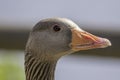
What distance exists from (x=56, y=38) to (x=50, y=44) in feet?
0.15

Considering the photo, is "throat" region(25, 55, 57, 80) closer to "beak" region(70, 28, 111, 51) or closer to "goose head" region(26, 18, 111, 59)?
"goose head" region(26, 18, 111, 59)

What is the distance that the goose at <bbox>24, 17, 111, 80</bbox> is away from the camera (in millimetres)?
7836

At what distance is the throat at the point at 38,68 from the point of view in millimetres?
7914

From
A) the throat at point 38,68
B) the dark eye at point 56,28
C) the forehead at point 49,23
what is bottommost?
the throat at point 38,68

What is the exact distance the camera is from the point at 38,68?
26.0ft

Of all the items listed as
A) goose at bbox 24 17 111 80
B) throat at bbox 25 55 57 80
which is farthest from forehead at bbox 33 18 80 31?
throat at bbox 25 55 57 80

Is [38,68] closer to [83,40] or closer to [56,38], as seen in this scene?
[56,38]

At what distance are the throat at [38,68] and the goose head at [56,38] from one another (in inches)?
1.4

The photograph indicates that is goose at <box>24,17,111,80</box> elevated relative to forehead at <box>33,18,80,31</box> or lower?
lower

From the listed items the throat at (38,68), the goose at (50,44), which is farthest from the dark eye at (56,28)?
the throat at (38,68)

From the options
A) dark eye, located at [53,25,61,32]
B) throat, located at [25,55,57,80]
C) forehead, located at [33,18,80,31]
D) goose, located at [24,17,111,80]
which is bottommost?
throat, located at [25,55,57,80]

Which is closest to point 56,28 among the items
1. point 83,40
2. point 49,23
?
point 49,23

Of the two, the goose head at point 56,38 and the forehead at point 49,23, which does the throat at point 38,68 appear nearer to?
the goose head at point 56,38

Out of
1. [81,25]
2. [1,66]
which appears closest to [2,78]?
[1,66]
